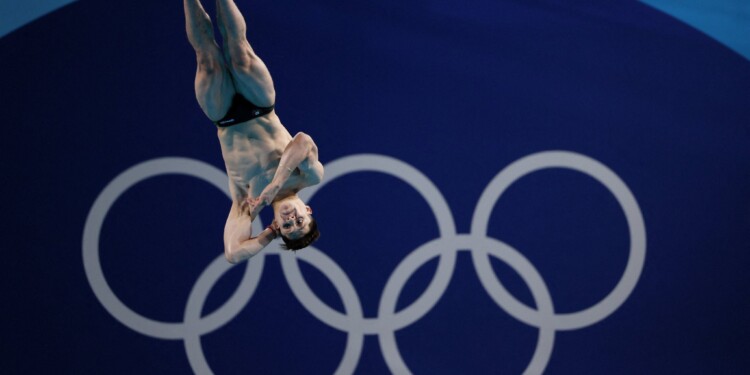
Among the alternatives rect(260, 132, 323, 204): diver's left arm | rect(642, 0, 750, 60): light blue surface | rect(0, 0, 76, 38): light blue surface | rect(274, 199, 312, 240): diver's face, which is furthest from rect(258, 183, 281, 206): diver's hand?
rect(642, 0, 750, 60): light blue surface

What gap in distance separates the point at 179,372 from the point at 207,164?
92.9 inches

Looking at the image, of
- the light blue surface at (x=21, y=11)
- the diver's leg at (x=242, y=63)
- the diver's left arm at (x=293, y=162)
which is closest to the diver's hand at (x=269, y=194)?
the diver's left arm at (x=293, y=162)

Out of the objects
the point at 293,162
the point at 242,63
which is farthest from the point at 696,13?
the point at 293,162

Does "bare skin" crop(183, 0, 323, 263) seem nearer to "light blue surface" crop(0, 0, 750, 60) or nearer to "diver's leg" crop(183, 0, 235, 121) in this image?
"diver's leg" crop(183, 0, 235, 121)

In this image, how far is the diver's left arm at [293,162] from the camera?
211 inches

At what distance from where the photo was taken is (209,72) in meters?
6.02

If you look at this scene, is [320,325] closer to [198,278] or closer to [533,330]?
[198,278]

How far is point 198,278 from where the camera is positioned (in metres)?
9.30

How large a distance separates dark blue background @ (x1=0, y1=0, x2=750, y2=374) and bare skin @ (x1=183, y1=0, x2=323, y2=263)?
3.02m

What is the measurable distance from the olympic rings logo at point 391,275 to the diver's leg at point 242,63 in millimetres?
3155

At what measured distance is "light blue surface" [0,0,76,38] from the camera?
9.05 m

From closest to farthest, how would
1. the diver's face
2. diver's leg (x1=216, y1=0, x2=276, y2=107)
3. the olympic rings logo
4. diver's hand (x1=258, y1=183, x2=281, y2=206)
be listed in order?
1. diver's hand (x1=258, y1=183, x2=281, y2=206)
2. the diver's face
3. diver's leg (x1=216, y1=0, x2=276, y2=107)
4. the olympic rings logo

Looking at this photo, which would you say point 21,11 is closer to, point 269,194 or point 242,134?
point 242,134

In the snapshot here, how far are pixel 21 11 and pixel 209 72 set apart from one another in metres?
4.17
